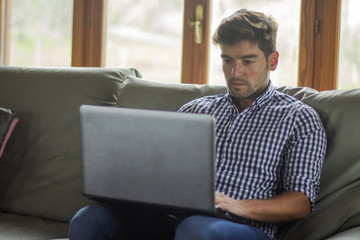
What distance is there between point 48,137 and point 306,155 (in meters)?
1.00

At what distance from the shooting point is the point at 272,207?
50.9 inches

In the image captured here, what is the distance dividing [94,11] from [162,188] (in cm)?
174

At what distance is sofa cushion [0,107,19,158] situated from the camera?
5.85 ft

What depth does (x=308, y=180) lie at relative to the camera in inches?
52.4

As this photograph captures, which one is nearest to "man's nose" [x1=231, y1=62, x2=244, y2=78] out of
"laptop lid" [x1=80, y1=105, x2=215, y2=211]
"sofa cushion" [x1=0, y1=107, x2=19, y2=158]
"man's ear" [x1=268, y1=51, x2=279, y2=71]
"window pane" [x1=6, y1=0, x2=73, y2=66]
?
"man's ear" [x1=268, y1=51, x2=279, y2=71]

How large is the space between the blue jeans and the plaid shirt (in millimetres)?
175

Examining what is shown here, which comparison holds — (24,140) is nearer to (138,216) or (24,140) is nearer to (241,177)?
(138,216)

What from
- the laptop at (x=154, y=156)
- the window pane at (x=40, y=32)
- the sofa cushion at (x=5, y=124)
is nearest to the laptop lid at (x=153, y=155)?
the laptop at (x=154, y=156)

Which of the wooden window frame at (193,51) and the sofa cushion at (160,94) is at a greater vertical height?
the wooden window frame at (193,51)

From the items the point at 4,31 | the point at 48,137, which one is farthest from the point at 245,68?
the point at 4,31

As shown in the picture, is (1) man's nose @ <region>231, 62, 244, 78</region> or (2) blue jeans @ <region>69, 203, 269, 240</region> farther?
(1) man's nose @ <region>231, 62, 244, 78</region>

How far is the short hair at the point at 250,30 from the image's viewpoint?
1.52 metres

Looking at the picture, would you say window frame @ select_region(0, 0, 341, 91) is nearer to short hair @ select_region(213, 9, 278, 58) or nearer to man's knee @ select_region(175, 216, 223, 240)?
short hair @ select_region(213, 9, 278, 58)

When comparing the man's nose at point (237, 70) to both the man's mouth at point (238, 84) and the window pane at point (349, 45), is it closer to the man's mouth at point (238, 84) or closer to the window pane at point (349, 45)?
the man's mouth at point (238, 84)
